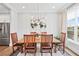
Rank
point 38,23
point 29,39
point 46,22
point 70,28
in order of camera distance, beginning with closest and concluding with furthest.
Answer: point 46,22 → point 29,39 → point 38,23 → point 70,28

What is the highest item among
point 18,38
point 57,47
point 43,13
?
point 43,13

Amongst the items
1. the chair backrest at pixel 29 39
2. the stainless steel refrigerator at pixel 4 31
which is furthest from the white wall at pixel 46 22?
the stainless steel refrigerator at pixel 4 31

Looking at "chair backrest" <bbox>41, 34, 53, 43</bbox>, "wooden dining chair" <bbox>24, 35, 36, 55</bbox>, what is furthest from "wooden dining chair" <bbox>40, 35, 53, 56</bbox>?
"wooden dining chair" <bbox>24, 35, 36, 55</bbox>

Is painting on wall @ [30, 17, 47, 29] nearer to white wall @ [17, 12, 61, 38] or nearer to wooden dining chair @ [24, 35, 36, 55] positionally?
white wall @ [17, 12, 61, 38]

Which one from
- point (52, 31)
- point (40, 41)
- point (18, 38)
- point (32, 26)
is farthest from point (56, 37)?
point (18, 38)

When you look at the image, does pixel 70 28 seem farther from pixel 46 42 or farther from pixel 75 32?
pixel 46 42

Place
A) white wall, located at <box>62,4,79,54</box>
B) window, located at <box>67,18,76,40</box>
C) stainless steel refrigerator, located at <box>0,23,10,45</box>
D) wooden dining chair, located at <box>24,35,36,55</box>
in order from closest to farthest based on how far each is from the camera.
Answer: white wall, located at <box>62,4,79,54</box> < wooden dining chair, located at <box>24,35,36,55</box> < window, located at <box>67,18,76,40</box> < stainless steel refrigerator, located at <box>0,23,10,45</box>

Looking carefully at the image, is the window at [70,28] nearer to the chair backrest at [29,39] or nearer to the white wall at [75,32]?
the white wall at [75,32]

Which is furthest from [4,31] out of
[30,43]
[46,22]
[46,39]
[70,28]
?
[70,28]

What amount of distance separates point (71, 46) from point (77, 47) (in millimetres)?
196

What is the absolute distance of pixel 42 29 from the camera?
14.2ft

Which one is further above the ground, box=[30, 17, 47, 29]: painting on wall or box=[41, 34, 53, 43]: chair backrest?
box=[30, 17, 47, 29]: painting on wall

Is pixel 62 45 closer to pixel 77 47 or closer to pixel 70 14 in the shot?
pixel 77 47

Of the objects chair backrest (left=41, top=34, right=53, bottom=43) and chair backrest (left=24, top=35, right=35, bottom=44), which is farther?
chair backrest (left=41, top=34, right=53, bottom=43)
